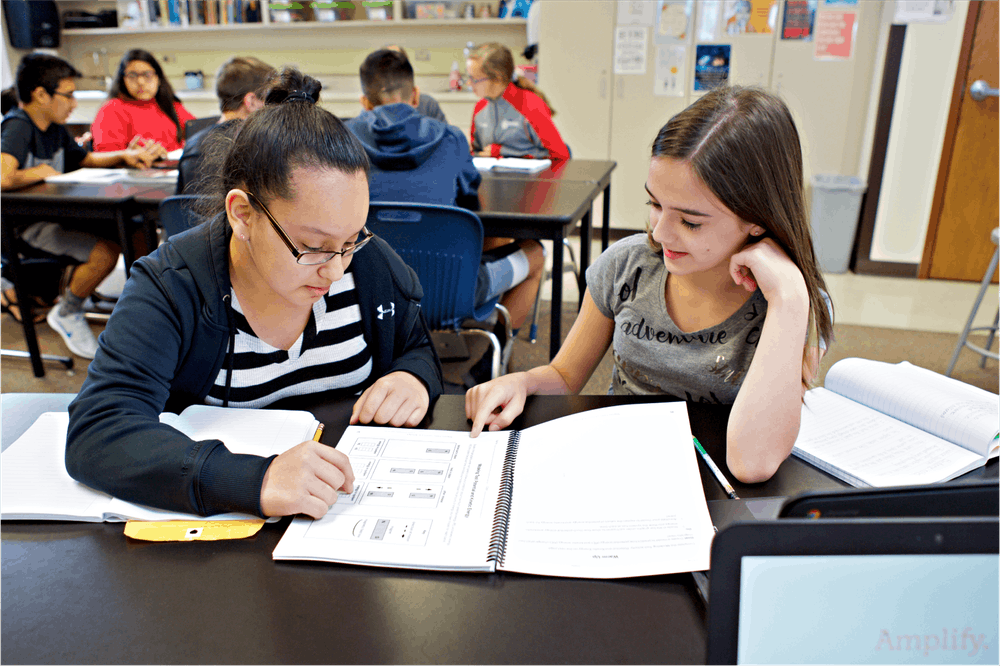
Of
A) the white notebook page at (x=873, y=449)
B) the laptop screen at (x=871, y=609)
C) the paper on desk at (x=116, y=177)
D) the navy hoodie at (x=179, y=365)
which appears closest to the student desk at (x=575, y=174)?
the paper on desk at (x=116, y=177)

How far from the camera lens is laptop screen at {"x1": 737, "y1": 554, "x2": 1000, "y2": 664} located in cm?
38

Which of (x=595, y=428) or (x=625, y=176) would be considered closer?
(x=595, y=428)

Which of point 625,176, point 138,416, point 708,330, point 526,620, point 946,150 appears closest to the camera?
point 526,620

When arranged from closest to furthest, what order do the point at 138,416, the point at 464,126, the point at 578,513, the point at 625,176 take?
the point at 578,513 → the point at 138,416 → the point at 625,176 → the point at 464,126

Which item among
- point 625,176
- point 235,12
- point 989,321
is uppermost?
point 235,12

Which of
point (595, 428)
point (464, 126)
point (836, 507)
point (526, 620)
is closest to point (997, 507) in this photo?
point (836, 507)

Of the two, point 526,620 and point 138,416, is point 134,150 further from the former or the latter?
point 526,620

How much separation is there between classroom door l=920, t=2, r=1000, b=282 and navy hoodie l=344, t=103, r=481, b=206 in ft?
9.71

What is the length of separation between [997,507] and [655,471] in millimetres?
364

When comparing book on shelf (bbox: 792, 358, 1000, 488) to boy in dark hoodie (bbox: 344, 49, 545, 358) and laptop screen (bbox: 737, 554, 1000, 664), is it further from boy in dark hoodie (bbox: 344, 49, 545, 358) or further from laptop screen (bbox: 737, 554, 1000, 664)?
boy in dark hoodie (bbox: 344, 49, 545, 358)

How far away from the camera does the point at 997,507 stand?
44 cm

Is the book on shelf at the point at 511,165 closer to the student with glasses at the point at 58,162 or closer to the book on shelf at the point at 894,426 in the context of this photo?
the student with glasses at the point at 58,162

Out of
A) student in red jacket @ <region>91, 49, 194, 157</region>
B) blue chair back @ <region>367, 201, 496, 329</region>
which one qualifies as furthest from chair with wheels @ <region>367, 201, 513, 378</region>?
student in red jacket @ <region>91, 49, 194, 157</region>

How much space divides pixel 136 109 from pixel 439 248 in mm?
2771
